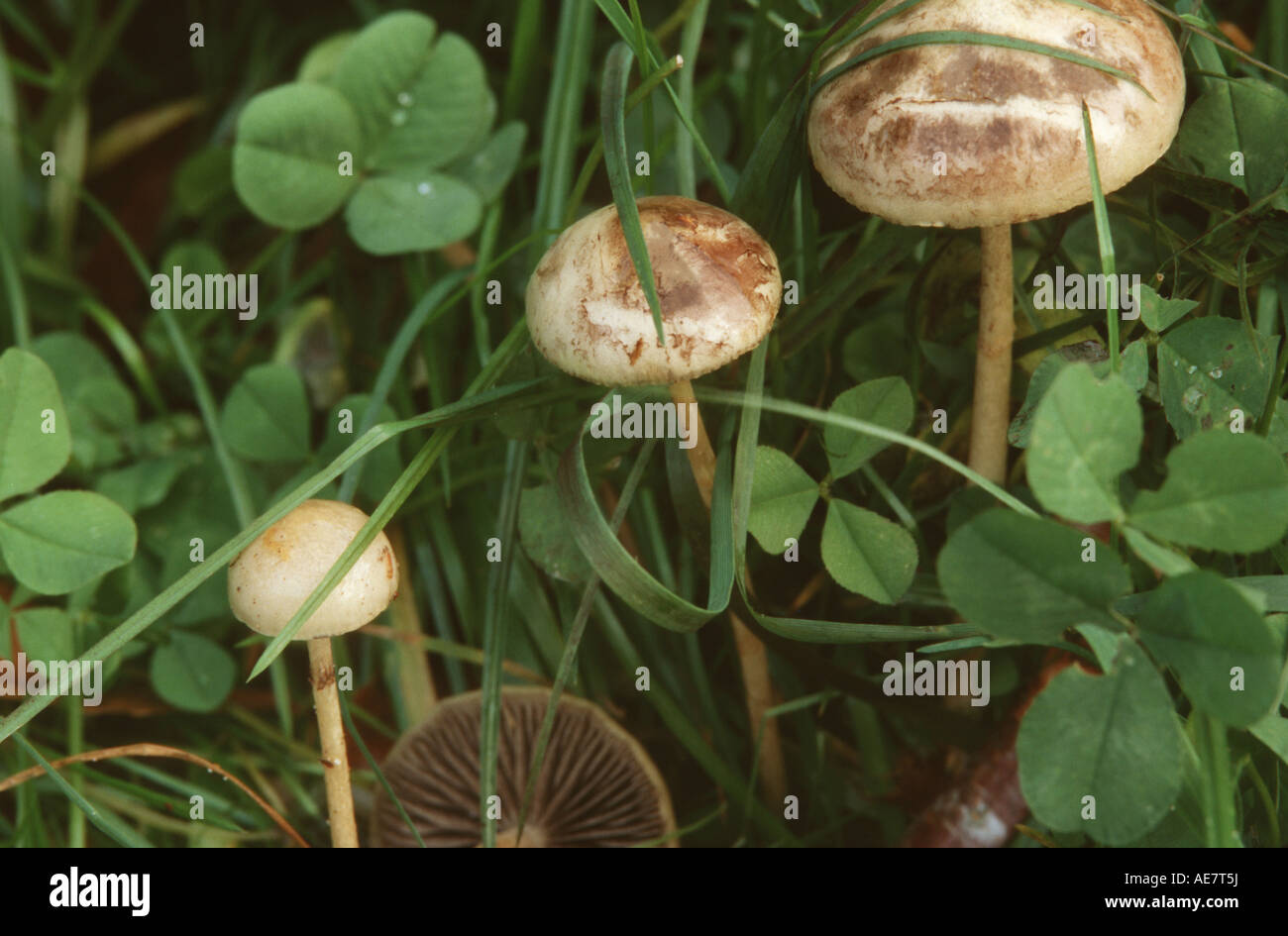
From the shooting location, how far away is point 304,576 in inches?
51.3

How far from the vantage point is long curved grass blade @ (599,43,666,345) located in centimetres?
118

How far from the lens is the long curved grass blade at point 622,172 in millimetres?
1183

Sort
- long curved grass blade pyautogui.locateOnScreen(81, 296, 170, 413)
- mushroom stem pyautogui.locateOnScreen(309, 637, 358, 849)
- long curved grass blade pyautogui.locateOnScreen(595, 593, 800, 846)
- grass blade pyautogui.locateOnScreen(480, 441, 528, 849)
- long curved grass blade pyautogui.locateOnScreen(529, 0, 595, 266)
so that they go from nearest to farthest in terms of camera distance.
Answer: mushroom stem pyautogui.locateOnScreen(309, 637, 358, 849), grass blade pyautogui.locateOnScreen(480, 441, 528, 849), long curved grass blade pyautogui.locateOnScreen(595, 593, 800, 846), long curved grass blade pyautogui.locateOnScreen(529, 0, 595, 266), long curved grass blade pyautogui.locateOnScreen(81, 296, 170, 413)

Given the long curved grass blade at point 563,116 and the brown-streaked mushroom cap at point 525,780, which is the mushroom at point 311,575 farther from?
the long curved grass blade at point 563,116

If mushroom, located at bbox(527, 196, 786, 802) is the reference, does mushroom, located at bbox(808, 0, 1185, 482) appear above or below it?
above

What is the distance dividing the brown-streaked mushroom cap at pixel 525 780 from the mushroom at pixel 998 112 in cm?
95

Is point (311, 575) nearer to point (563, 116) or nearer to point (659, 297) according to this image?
point (659, 297)

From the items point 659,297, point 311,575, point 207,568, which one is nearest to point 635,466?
point 659,297

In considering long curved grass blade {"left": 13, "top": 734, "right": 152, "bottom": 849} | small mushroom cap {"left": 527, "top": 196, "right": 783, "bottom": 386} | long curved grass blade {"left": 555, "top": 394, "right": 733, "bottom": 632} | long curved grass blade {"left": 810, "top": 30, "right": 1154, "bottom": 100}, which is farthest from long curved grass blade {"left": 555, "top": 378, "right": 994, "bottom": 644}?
long curved grass blade {"left": 13, "top": 734, "right": 152, "bottom": 849}

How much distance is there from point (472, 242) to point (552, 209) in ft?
1.39

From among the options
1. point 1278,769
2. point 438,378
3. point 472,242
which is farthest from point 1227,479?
point 472,242

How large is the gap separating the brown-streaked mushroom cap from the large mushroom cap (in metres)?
0.95

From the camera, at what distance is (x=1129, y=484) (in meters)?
1.53

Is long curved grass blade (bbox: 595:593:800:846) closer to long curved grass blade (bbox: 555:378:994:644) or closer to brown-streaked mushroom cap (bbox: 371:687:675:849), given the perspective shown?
brown-streaked mushroom cap (bbox: 371:687:675:849)
